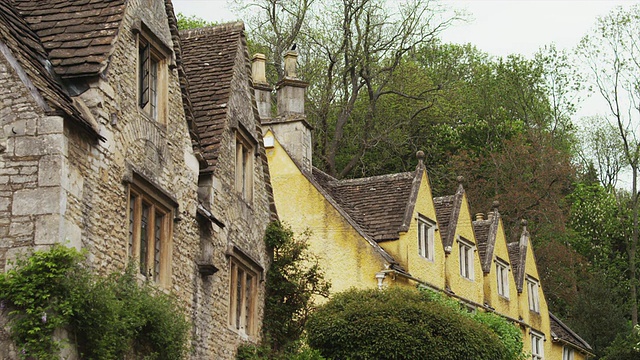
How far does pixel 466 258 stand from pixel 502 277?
4.23 metres

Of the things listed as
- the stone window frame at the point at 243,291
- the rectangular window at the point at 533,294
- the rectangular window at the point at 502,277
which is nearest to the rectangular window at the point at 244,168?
the stone window frame at the point at 243,291

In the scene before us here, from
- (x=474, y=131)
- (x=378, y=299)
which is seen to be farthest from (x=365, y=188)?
(x=474, y=131)

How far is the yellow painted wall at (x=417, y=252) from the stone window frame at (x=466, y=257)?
6.59ft

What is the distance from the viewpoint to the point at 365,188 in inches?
1339

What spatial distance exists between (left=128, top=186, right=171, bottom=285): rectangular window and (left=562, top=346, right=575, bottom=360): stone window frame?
3098 cm

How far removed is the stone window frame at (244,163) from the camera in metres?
22.4

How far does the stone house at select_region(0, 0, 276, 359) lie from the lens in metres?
14.7

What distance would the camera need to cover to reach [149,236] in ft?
57.9

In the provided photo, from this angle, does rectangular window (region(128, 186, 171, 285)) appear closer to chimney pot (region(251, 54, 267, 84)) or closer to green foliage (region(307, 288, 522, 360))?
green foliage (region(307, 288, 522, 360))

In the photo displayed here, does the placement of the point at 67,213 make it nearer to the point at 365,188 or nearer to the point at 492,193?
the point at 365,188

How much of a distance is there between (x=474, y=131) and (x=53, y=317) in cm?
4719

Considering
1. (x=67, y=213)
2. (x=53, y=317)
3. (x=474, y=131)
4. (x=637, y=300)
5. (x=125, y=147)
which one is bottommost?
(x=53, y=317)

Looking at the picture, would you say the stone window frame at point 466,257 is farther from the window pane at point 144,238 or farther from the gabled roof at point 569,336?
the window pane at point 144,238

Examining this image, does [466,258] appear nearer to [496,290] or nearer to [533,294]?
[496,290]
